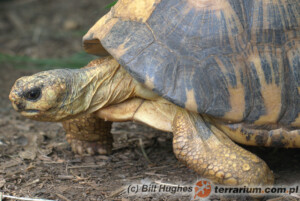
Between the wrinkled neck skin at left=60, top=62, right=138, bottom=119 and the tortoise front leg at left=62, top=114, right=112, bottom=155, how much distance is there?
1.38 feet

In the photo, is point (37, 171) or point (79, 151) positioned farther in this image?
point (79, 151)

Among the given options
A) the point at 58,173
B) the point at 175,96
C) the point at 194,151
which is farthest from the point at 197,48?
the point at 58,173

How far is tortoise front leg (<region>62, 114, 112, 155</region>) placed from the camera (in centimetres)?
381

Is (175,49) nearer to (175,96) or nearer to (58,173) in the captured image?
(175,96)

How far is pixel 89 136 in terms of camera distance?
387 centimetres

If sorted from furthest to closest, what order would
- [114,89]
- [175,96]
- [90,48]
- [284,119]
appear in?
[90,48] → [114,89] → [284,119] → [175,96]

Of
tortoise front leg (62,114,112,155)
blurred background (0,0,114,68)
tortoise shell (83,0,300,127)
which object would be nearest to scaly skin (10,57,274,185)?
tortoise front leg (62,114,112,155)

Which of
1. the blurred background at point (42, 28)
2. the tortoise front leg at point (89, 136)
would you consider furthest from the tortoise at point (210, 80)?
the blurred background at point (42, 28)

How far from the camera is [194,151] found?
117 inches

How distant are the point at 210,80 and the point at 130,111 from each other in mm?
772

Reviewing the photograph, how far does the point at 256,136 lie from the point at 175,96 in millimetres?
706

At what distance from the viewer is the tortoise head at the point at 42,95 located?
120 inches

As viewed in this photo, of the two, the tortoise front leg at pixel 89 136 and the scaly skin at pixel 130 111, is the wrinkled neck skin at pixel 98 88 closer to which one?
the scaly skin at pixel 130 111

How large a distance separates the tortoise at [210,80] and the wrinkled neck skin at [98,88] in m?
0.01
